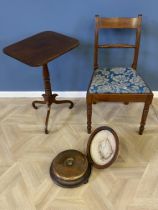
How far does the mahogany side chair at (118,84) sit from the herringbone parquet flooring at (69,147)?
0.17 meters

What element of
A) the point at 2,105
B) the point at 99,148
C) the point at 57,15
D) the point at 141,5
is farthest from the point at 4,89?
the point at 141,5

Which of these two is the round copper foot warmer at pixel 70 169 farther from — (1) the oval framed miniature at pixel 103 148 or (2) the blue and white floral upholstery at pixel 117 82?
(2) the blue and white floral upholstery at pixel 117 82

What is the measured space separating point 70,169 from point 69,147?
0.28m

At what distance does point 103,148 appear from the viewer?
157 cm

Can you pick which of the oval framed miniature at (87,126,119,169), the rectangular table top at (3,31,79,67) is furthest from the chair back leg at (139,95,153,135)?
the rectangular table top at (3,31,79,67)

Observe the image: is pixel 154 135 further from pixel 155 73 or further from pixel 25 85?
pixel 25 85

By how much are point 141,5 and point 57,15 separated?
0.67 metres

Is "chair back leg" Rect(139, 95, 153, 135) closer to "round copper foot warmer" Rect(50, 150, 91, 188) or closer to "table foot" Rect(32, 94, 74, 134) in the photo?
"round copper foot warmer" Rect(50, 150, 91, 188)

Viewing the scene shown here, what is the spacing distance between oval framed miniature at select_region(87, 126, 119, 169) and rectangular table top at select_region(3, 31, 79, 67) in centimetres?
63

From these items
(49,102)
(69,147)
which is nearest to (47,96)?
(49,102)

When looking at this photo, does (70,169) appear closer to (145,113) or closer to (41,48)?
(145,113)

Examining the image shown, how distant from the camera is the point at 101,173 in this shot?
1556 mm

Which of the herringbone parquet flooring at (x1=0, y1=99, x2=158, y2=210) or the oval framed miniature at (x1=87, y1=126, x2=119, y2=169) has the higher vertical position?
the oval framed miniature at (x1=87, y1=126, x2=119, y2=169)

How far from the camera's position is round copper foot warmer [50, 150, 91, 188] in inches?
57.2
